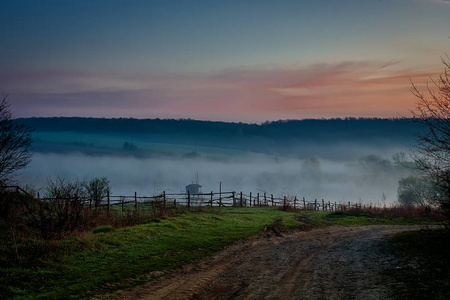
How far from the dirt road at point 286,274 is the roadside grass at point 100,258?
1046mm

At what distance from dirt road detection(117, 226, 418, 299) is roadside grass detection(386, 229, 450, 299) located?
403 mm

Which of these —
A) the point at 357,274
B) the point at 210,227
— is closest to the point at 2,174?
the point at 210,227

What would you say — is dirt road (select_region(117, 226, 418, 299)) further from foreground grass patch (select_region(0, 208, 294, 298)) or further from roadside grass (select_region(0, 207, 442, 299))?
foreground grass patch (select_region(0, 208, 294, 298))

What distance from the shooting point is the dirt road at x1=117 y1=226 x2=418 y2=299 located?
32.6ft

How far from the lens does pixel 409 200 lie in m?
85.9

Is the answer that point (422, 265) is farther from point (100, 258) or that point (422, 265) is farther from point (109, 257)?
point (100, 258)

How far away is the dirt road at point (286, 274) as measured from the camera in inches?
391

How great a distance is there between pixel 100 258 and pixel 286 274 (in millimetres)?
6970

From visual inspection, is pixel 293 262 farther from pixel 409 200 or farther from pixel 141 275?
pixel 409 200

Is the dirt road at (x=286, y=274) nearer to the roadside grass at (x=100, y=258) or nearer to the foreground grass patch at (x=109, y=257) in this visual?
the roadside grass at (x=100, y=258)

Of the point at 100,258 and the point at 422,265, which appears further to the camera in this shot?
the point at 100,258

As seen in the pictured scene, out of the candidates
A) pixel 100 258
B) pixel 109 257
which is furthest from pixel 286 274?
pixel 100 258

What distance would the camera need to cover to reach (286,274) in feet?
39.1

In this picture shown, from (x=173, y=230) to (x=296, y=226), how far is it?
9726mm
